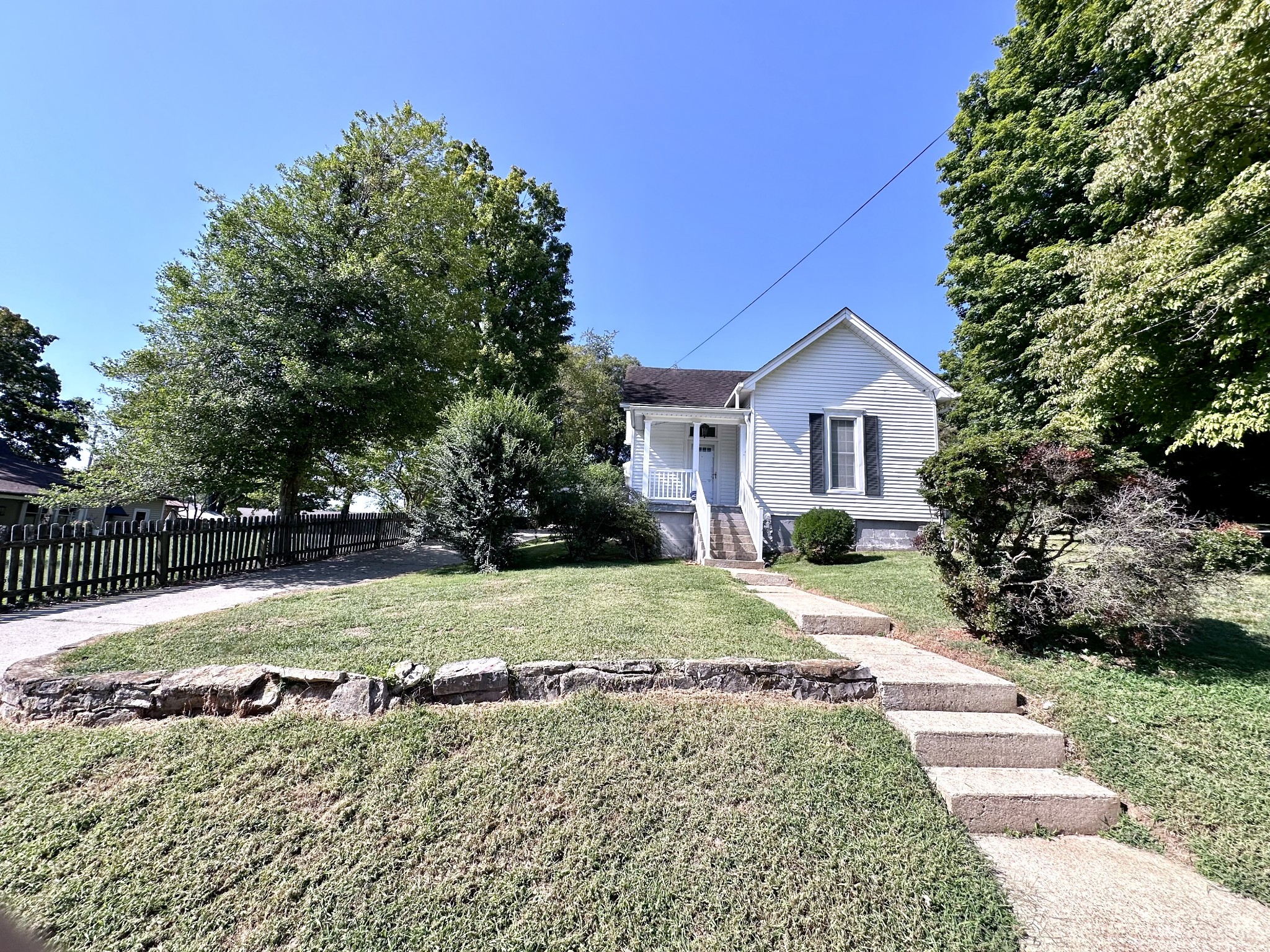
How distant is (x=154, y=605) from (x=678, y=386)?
44.6 feet

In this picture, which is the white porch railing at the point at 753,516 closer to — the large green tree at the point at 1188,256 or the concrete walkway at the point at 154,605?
the large green tree at the point at 1188,256

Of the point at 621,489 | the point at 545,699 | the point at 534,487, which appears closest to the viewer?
the point at 545,699

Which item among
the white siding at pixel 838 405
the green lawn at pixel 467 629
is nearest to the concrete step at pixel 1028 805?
the green lawn at pixel 467 629

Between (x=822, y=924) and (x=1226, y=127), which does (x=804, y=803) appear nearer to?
(x=822, y=924)

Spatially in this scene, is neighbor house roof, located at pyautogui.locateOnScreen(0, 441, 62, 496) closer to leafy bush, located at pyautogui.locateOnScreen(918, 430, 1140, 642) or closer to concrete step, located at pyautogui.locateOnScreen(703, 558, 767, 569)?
concrete step, located at pyautogui.locateOnScreen(703, 558, 767, 569)

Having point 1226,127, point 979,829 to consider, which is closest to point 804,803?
point 979,829

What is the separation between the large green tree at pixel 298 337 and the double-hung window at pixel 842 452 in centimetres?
1101

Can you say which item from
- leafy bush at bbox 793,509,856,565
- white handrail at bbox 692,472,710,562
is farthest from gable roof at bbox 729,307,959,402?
leafy bush at bbox 793,509,856,565

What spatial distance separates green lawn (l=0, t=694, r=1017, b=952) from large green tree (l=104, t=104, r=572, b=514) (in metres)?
9.22

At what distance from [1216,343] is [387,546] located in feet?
66.8

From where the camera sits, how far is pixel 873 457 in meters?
12.5

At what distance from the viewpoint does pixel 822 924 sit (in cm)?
204

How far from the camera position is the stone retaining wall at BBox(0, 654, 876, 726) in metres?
3.17

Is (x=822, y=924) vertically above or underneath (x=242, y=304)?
underneath
